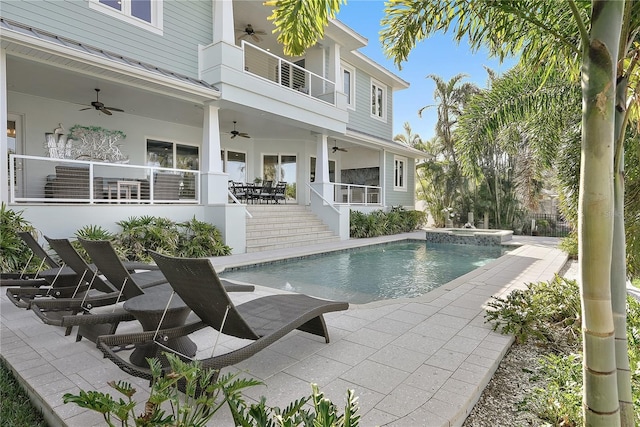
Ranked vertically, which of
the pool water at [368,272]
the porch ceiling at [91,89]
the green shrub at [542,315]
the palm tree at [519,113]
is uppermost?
the porch ceiling at [91,89]

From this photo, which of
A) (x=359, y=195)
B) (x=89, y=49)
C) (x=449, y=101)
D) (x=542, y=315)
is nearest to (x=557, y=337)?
(x=542, y=315)

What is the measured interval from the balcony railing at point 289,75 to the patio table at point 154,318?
1177cm

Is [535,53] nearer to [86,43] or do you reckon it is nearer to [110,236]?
[110,236]

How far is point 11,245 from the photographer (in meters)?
6.37

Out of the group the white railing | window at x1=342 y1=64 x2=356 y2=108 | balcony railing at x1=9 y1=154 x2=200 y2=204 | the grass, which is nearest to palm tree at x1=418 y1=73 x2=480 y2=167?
the white railing

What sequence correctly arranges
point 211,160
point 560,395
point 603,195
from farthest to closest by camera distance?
point 211,160
point 560,395
point 603,195

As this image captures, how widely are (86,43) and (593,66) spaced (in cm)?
1003

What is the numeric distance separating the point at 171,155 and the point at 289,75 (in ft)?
18.7

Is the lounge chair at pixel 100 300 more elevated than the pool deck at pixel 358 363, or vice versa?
the lounge chair at pixel 100 300

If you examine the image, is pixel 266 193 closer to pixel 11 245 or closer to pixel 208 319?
pixel 11 245

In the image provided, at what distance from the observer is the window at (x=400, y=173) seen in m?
19.7

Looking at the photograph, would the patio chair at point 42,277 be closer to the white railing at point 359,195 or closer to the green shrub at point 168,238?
the green shrub at point 168,238

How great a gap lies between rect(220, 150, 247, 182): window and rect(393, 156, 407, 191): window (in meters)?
8.29

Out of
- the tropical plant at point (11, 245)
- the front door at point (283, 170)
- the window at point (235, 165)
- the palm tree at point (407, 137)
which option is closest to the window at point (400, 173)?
the front door at point (283, 170)
